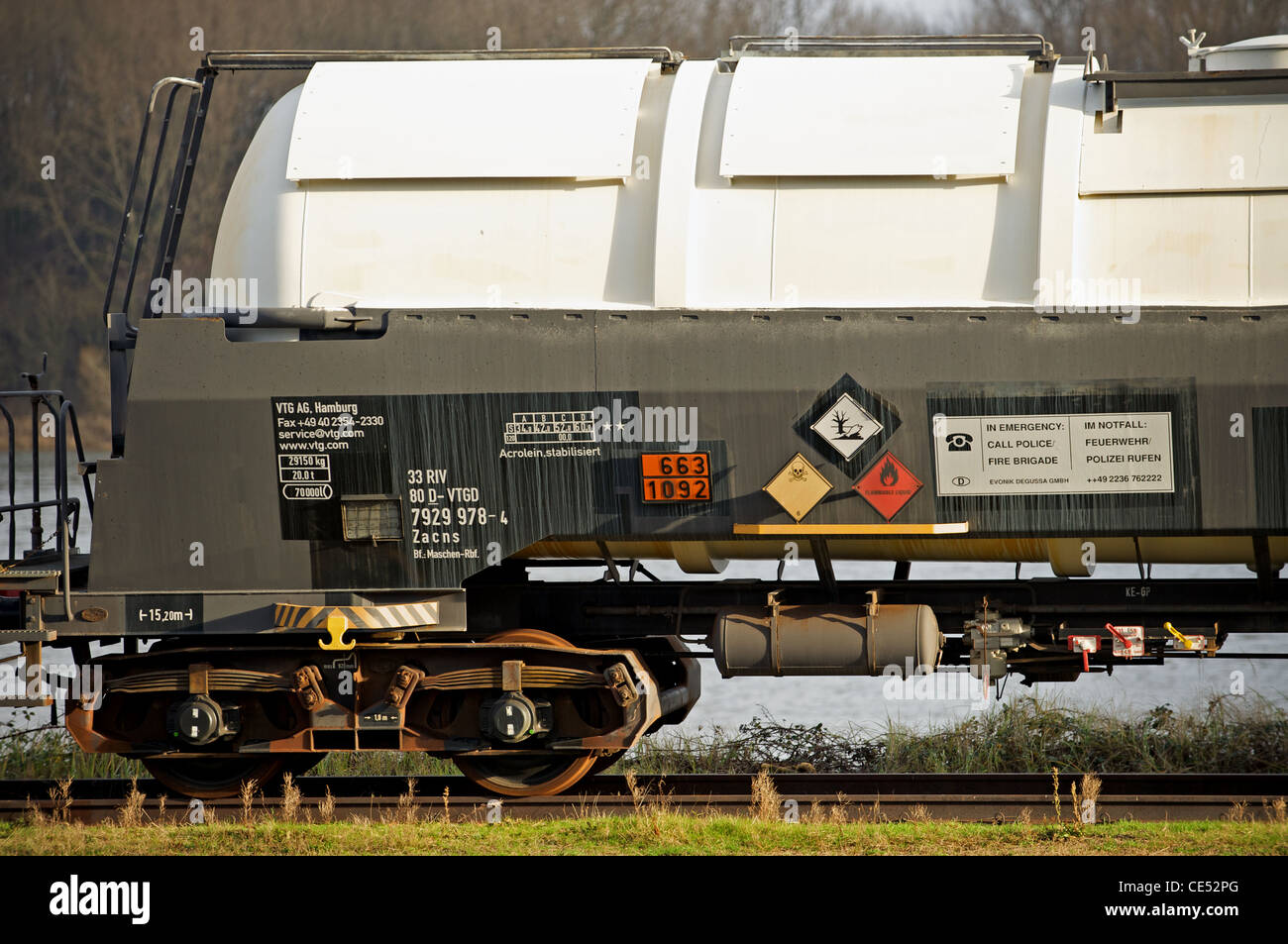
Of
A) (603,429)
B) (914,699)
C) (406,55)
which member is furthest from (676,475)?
(914,699)

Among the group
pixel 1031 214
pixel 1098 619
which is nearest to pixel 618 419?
pixel 1031 214

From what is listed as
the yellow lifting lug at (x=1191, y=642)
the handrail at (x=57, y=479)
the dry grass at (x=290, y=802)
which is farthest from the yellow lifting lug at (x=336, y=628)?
the yellow lifting lug at (x=1191, y=642)

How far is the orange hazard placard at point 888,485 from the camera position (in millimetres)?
6945

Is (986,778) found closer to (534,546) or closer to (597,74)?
(534,546)

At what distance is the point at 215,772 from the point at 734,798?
3.23 m

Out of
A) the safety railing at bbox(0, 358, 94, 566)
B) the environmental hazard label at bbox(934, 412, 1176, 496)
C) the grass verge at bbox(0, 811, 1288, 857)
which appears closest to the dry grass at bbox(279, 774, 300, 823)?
the grass verge at bbox(0, 811, 1288, 857)

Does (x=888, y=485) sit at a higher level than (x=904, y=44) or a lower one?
lower

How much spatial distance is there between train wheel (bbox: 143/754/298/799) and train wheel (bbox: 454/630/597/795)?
118 cm

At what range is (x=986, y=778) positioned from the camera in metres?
→ 8.13

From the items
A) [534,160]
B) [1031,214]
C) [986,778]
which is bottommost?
[986,778]

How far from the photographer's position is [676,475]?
7.07 meters

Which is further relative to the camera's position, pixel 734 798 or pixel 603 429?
pixel 734 798

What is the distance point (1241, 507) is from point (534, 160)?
4.11 meters

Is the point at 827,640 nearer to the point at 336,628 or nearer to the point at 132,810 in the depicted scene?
the point at 336,628
